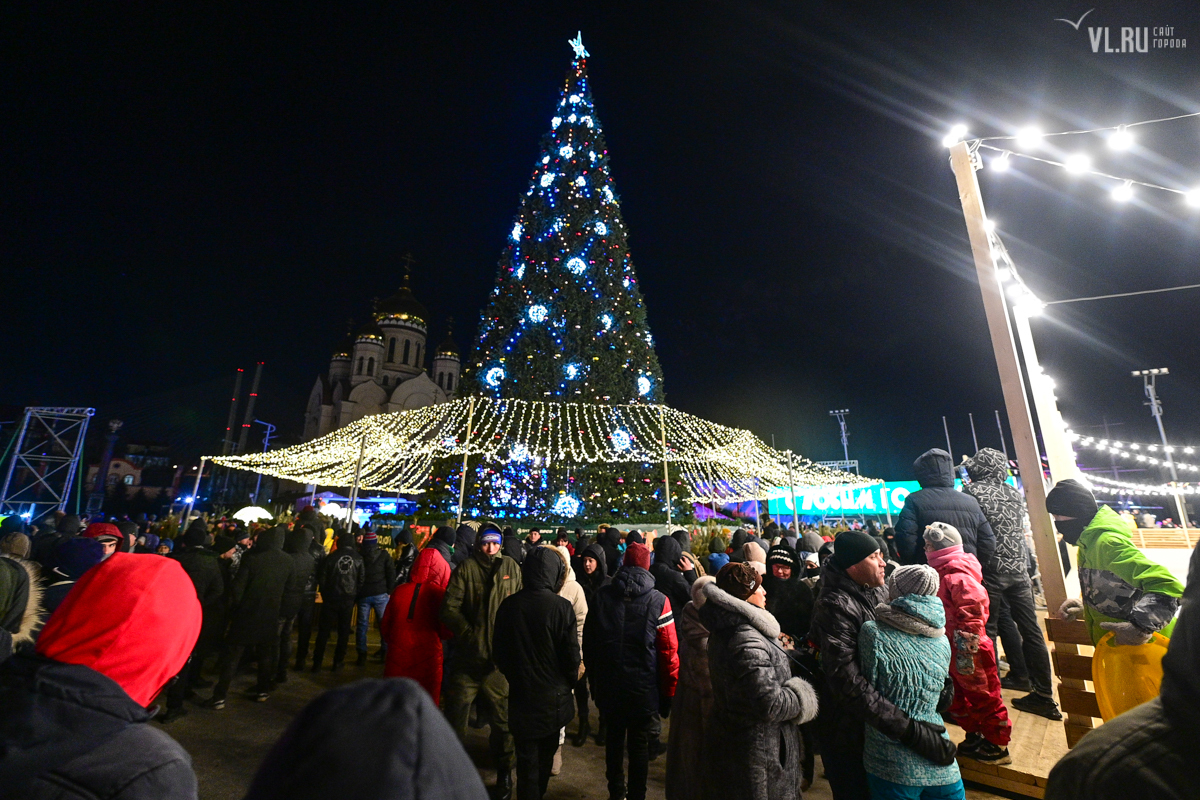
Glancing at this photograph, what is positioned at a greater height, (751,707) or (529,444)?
(529,444)

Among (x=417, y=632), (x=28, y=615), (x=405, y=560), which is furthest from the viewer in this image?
(x=405, y=560)

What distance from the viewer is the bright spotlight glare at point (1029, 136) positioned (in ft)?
17.4

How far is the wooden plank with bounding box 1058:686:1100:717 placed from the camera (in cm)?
318

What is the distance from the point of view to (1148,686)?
2.45 m

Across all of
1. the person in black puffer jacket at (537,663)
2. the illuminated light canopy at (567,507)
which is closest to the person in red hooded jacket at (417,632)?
the person in black puffer jacket at (537,663)

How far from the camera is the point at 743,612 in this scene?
2.52m

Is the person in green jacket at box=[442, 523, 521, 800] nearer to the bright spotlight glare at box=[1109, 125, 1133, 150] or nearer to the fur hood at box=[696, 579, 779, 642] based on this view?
the fur hood at box=[696, 579, 779, 642]

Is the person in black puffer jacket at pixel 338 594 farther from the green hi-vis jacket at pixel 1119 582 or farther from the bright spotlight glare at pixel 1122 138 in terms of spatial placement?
the bright spotlight glare at pixel 1122 138

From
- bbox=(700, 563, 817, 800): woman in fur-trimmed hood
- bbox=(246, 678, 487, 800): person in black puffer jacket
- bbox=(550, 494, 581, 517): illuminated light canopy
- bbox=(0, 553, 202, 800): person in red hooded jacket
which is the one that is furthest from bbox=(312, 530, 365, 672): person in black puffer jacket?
bbox=(550, 494, 581, 517): illuminated light canopy

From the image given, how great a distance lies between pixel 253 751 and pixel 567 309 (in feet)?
40.1

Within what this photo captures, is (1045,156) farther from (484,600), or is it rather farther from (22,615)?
(22,615)

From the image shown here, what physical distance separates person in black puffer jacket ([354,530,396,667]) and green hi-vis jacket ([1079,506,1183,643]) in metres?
6.99

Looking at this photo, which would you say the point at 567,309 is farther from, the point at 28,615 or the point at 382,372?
the point at 382,372

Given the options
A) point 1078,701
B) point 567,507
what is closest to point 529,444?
point 567,507
